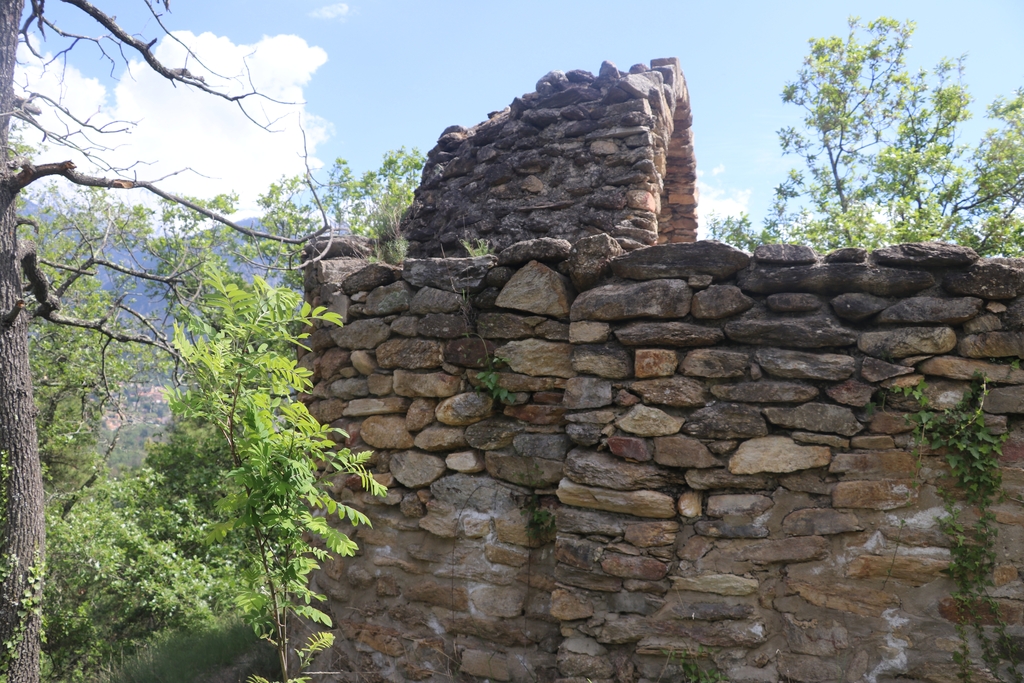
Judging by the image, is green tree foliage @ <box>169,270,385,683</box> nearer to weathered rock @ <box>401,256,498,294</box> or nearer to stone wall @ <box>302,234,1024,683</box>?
stone wall @ <box>302,234,1024,683</box>

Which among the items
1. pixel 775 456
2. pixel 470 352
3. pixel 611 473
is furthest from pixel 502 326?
pixel 775 456

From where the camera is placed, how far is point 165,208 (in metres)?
12.2

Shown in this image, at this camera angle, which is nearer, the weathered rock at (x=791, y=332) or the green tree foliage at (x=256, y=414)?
the green tree foliage at (x=256, y=414)

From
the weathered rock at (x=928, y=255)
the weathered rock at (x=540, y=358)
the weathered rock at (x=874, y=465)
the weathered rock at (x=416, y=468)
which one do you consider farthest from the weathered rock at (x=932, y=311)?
the weathered rock at (x=416, y=468)

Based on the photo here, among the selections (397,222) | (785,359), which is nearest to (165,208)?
(397,222)

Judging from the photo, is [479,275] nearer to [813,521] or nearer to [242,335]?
[242,335]

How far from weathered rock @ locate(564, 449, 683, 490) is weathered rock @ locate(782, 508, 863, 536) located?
0.45 metres

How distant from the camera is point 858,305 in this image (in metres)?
2.60

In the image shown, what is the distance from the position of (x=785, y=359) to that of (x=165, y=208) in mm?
12418

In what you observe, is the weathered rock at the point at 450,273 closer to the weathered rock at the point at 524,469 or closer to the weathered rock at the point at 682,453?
the weathered rock at the point at 524,469

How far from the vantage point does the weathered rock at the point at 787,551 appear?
2.55 metres

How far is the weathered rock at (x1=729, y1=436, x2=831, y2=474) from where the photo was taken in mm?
2582

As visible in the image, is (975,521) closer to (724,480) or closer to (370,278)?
(724,480)

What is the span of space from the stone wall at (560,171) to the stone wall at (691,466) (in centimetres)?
112
